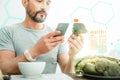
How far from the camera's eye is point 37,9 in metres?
1.53

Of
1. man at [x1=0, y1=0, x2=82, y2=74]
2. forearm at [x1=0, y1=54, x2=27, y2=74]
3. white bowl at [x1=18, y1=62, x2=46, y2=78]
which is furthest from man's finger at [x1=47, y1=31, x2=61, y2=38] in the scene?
white bowl at [x1=18, y1=62, x2=46, y2=78]

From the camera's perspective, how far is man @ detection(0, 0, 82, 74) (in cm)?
144

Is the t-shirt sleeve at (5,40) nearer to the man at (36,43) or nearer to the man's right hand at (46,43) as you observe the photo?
the man at (36,43)

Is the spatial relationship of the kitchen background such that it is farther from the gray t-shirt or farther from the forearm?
the forearm

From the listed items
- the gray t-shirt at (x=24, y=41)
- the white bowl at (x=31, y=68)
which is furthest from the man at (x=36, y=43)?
the white bowl at (x=31, y=68)

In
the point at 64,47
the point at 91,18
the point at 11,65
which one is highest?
the point at 91,18

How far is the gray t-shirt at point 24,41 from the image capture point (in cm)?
147

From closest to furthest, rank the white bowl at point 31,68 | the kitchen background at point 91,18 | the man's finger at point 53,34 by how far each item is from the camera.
→ the white bowl at point 31,68, the man's finger at point 53,34, the kitchen background at point 91,18

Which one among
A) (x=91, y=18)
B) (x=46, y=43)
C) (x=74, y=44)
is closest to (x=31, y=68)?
(x=46, y=43)

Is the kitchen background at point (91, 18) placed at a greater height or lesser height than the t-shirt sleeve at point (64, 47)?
greater

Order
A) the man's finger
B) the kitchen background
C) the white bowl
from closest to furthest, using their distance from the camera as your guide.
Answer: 1. the white bowl
2. the man's finger
3. the kitchen background

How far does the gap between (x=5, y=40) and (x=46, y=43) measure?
0.28 metres

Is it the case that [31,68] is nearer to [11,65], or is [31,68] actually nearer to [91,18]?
[11,65]

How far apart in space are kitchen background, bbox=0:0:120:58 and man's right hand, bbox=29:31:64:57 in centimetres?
12
